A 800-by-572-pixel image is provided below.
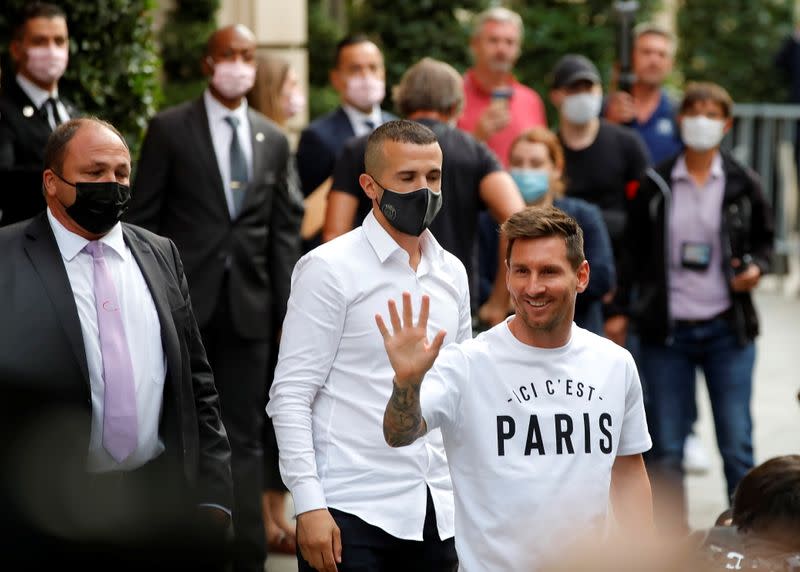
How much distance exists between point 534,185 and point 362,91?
4.05 ft

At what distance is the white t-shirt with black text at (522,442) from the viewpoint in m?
3.95

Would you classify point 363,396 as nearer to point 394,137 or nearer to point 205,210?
point 394,137

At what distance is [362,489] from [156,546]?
2355 mm

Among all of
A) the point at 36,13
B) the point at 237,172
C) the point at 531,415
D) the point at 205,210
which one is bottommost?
the point at 531,415

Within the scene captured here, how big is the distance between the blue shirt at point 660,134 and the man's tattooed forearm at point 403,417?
607cm

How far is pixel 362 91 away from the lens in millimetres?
8047

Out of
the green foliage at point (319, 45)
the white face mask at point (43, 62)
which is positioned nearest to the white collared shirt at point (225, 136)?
the white face mask at point (43, 62)

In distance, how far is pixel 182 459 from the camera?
463 cm

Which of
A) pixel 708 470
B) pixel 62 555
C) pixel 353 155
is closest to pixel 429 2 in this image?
pixel 708 470

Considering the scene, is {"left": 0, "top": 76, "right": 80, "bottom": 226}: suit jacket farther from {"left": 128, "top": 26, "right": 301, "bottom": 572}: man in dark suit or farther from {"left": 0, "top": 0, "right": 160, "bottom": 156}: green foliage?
{"left": 0, "top": 0, "right": 160, "bottom": 156}: green foliage

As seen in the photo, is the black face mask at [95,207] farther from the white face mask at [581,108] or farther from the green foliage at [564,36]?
the green foliage at [564,36]

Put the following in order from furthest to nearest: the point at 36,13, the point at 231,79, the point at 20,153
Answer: the point at 231,79 < the point at 36,13 < the point at 20,153

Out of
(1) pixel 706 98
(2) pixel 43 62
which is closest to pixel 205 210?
(2) pixel 43 62

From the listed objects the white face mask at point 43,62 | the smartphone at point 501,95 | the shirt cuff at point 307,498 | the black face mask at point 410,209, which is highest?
the white face mask at point 43,62
